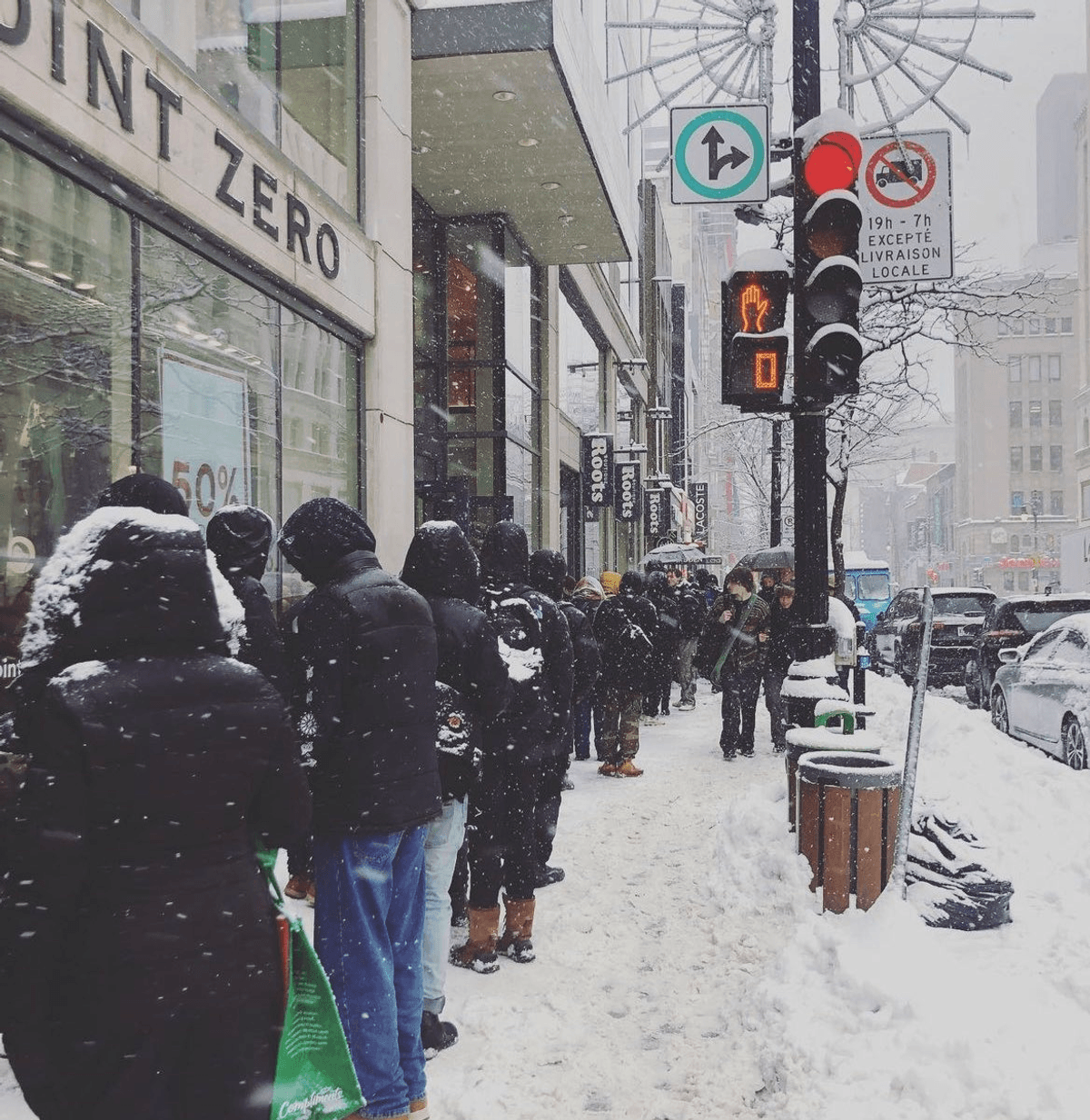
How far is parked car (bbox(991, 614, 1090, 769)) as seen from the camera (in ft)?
32.9

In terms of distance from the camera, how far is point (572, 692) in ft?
19.2

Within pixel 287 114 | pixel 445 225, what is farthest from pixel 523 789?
pixel 445 225

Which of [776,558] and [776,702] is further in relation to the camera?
[776,558]

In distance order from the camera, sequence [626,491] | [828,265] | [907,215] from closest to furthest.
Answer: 1. [828,265]
2. [907,215]
3. [626,491]

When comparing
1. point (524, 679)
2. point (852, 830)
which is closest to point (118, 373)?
point (524, 679)

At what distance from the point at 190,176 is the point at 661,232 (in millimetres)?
43065

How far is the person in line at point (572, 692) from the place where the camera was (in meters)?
5.55

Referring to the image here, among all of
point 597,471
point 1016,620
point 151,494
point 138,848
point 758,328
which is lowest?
point 1016,620

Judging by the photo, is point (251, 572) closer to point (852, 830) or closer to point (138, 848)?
point (138, 848)

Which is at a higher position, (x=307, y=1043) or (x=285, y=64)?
(x=285, y=64)

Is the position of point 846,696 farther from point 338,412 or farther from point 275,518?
point 338,412

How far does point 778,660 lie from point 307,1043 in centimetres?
923

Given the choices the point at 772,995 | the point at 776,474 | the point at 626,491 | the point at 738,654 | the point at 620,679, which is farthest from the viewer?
the point at 626,491

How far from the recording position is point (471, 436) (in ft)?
53.9
